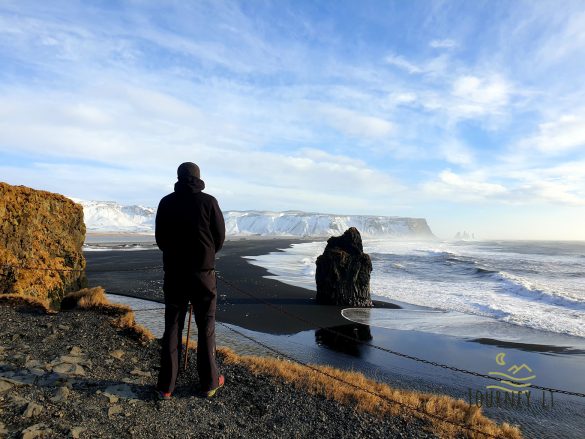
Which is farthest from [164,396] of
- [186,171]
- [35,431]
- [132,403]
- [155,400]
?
[186,171]

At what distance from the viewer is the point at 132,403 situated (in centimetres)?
472

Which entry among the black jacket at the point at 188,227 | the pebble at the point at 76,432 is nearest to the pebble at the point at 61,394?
the pebble at the point at 76,432

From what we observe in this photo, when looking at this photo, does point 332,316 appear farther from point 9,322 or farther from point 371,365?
Result: point 9,322


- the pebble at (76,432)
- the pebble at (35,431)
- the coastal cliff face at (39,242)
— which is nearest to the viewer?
the pebble at (35,431)

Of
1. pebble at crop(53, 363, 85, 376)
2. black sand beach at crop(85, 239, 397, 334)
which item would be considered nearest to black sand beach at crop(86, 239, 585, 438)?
black sand beach at crop(85, 239, 397, 334)

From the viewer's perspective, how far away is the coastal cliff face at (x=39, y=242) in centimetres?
1130

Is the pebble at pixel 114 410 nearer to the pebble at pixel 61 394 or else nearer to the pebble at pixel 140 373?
the pebble at pixel 61 394

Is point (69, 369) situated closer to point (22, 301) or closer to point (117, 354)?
point (117, 354)

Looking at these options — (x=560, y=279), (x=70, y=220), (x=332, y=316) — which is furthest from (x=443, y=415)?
(x=560, y=279)

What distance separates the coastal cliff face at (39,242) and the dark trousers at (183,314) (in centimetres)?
846

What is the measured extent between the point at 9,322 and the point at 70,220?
7738 millimetres

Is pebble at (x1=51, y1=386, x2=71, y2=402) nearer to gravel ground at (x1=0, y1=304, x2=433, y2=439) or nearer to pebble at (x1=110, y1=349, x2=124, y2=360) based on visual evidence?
gravel ground at (x1=0, y1=304, x2=433, y2=439)

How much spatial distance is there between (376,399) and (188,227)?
3991 millimetres

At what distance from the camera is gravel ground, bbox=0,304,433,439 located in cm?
420
